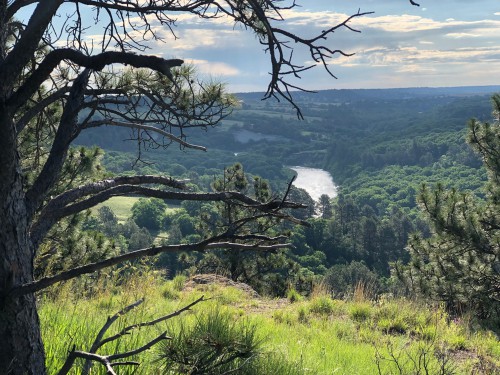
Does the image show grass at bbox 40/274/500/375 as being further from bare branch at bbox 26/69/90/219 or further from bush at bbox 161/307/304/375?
bare branch at bbox 26/69/90/219

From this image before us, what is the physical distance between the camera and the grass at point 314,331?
2969 mm

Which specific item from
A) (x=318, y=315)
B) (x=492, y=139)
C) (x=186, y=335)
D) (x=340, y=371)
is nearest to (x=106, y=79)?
(x=186, y=335)

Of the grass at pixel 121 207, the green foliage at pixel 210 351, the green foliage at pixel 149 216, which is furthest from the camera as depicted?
the grass at pixel 121 207

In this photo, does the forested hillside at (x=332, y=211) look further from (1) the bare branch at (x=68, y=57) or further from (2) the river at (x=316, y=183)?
(2) the river at (x=316, y=183)

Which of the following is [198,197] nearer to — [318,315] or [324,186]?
[318,315]

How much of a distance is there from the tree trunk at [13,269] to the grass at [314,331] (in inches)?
25.6

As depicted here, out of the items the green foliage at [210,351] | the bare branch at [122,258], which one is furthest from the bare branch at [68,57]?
the green foliage at [210,351]

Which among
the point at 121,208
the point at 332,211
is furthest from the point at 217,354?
the point at 121,208

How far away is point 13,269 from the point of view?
165 centimetres

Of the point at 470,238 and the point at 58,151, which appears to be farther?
the point at 470,238

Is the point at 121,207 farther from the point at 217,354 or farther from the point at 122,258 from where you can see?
the point at 122,258

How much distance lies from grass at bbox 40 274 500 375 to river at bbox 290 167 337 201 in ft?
473

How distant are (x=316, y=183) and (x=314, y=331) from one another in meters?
175

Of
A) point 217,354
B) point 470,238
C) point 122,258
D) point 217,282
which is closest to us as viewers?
point 122,258
